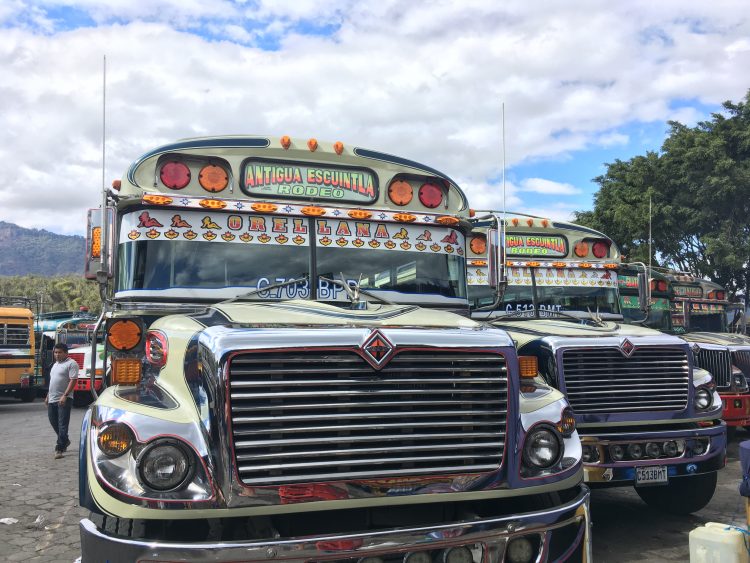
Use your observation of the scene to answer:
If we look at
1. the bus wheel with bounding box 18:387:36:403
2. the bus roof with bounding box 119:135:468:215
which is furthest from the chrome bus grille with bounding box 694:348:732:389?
the bus wheel with bounding box 18:387:36:403

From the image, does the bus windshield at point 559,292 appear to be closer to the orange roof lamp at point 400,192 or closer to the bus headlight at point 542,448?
the orange roof lamp at point 400,192

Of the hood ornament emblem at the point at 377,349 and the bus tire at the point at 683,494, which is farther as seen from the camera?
the bus tire at the point at 683,494

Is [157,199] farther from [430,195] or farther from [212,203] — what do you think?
[430,195]

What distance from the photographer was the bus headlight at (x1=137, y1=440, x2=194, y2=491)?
2814 millimetres

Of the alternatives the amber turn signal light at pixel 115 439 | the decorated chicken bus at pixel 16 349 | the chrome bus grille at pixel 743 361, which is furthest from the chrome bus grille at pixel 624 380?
the decorated chicken bus at pixel 16 349

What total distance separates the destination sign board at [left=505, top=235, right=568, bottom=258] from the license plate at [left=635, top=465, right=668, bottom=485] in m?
3.16

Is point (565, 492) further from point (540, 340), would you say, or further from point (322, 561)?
point (540, 340)

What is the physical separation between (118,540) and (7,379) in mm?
16898

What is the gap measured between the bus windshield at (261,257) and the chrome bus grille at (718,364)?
232 inches

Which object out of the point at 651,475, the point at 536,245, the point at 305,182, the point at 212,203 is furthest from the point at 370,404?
the point at 536,245

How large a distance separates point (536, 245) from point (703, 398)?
2.69 m

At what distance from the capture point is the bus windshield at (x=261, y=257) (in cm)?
439

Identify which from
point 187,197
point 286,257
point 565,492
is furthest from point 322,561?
point 187,197

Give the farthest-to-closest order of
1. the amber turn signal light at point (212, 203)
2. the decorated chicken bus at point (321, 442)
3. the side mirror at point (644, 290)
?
the side mirror at point (644, 290), the amber turn signal light at point (212, 203), the decorated chicken bus at point (321, 442)
